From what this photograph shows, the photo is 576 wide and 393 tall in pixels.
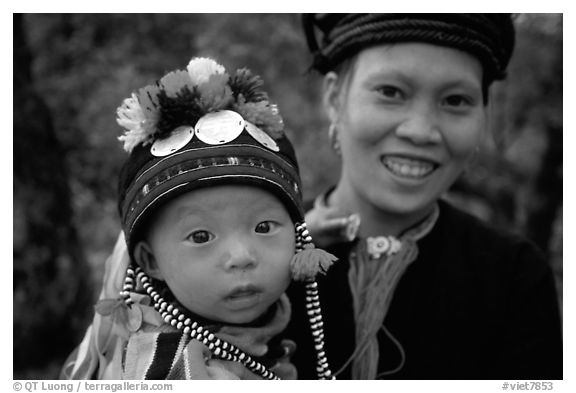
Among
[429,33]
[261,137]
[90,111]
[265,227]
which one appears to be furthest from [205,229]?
[90,111]

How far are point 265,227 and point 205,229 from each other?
13 cm

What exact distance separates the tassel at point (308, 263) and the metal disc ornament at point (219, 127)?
29 cm

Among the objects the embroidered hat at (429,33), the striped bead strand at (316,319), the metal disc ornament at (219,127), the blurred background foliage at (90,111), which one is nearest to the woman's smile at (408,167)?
the embroidered hat at (429,33)

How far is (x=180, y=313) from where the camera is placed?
4.48ft

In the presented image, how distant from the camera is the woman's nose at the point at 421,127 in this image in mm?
1642

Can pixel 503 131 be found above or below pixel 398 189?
above

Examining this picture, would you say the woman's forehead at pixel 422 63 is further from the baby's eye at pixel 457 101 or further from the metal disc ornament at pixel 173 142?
the metal disc ornament at pixel 173 142

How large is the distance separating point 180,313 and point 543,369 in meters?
1.01

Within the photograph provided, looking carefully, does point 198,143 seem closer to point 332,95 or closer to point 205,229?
point 205,229

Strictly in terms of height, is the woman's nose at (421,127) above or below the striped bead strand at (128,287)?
above

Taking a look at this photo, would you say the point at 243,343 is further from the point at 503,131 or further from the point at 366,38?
the point at 503,131

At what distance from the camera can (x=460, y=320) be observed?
67.3 inches
